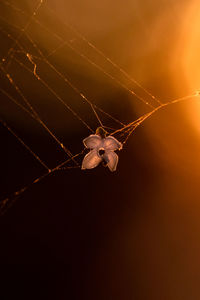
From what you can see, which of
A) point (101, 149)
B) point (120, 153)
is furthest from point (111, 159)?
point (120, 153)

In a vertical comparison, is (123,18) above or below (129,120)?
above

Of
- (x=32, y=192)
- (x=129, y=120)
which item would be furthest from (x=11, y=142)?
(x=129, y=120)

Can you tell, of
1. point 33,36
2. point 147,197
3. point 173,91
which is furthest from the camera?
point 147,197

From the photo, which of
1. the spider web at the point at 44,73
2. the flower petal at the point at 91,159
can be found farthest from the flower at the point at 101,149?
the spider web at the point at 44,73

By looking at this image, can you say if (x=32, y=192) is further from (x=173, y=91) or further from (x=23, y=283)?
(x=173, y=91)

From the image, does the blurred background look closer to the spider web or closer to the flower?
the spider web

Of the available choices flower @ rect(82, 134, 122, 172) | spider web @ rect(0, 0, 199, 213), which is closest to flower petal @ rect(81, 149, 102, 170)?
flower @ rect(82, 134, 122, 172)

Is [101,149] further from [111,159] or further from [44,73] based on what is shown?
[44,73]
